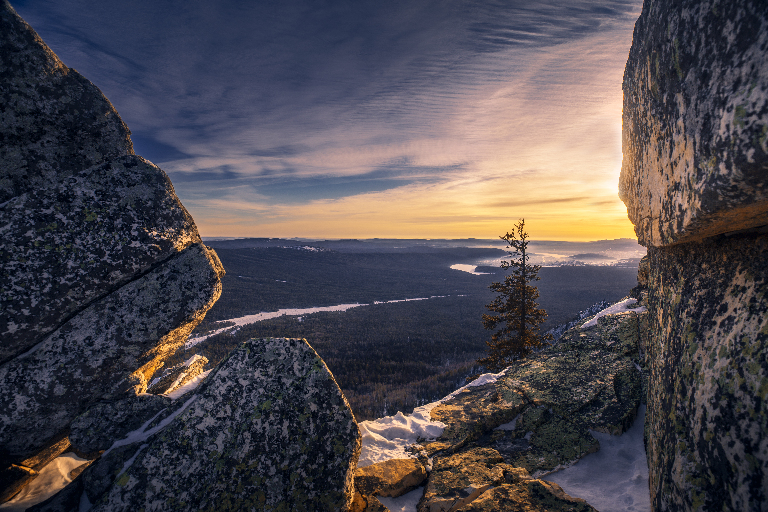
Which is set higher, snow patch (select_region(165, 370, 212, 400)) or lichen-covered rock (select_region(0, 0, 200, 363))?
lichen-covered rock (select_region(0, 0, 200, 363))

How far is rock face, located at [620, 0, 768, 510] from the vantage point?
232cm

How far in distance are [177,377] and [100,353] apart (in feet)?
13.8

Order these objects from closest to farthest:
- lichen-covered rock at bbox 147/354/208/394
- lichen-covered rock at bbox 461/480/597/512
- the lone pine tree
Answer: lichen-covered rock at bbox 461/480/597/512
lichen-covered rock at bbox 147/354/208/394
the lone pine tree

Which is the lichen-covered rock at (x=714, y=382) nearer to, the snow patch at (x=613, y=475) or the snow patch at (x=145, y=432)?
the snow patch at (x=613, y=475)

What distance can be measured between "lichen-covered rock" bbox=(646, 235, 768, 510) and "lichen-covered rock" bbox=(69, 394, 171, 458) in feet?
26.8

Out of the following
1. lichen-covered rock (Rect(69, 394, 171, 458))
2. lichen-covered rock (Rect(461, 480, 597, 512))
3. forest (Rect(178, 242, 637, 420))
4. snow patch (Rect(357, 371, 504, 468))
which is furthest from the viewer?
forest (Rect(178, 242, 637, 420))

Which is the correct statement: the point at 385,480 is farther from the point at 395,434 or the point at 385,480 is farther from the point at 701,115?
the point at 701,115

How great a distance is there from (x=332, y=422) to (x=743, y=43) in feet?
21.1

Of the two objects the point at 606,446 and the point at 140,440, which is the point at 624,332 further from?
the point at 140,440

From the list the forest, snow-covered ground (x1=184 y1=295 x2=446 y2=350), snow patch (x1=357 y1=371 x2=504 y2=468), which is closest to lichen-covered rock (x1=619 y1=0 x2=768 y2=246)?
snow patch (x1=357 y1=371 x2=504 y2=468)

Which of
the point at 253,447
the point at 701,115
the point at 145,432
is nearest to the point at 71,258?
the point at 145,432

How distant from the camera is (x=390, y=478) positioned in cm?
622

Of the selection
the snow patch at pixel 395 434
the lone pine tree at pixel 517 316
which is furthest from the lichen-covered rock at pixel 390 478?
the lone pine tree at pixel 517 316

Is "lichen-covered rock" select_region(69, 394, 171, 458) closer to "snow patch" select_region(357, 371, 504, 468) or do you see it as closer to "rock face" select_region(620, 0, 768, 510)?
"snow patch" select_region(357, 371, 504, 468)
